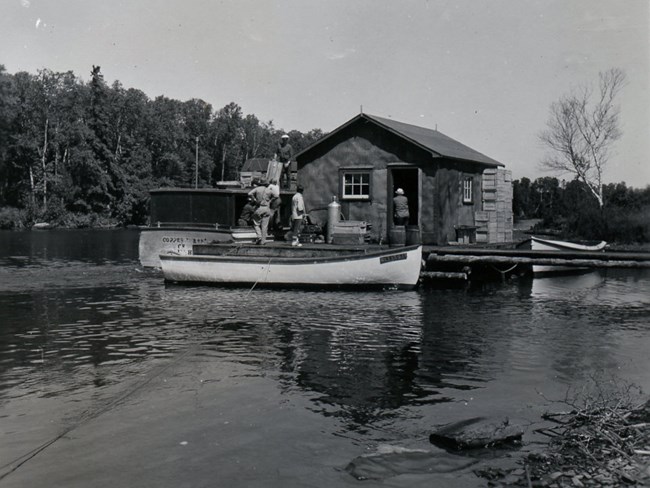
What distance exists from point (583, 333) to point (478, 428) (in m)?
7.45

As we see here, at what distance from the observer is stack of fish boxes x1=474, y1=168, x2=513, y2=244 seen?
90.9ft

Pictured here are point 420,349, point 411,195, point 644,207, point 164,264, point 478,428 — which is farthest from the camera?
point 644,207

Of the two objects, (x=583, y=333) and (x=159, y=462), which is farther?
(x=583, y=333)

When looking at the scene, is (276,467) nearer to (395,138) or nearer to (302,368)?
(302,368)

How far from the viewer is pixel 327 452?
7113 mm

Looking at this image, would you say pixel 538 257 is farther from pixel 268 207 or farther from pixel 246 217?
pixel 246 217

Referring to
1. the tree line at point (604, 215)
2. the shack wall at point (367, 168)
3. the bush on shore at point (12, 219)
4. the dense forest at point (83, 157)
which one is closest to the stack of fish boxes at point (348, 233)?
the shack wall at point (367, 168)

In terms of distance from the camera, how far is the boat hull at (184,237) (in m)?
23.7

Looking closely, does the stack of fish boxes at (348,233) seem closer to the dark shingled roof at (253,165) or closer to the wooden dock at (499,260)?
the wooden dock at (499,260)

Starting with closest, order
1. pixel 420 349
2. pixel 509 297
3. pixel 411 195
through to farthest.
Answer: pixel 420 349
pixel 509 297
pixel 411 195

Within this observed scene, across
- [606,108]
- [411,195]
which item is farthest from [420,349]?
[606,108]

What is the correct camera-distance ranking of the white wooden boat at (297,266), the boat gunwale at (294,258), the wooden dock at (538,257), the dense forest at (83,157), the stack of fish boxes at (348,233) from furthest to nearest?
the dense forest at (83,157) → the stack of fish boxes at (348,233) → the white wooden boat at (297,266) → the boat gunwale at (294,258) → the wooden dock at (538,257)

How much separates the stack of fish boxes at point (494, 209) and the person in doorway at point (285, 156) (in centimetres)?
779

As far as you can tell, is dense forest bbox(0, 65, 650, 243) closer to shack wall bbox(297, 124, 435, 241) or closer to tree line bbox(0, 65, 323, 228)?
tree line bbox(0, 65, 323, 228)
